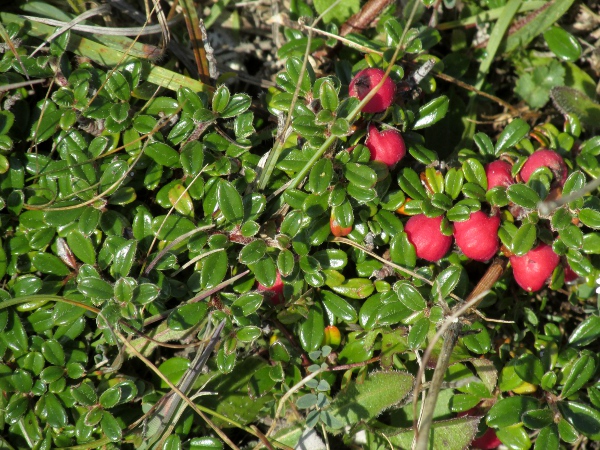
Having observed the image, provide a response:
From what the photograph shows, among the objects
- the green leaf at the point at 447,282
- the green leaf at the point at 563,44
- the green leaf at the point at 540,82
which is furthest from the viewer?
the green leaf at the point at 540,82

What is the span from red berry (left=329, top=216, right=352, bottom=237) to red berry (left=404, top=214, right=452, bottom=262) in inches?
11.2

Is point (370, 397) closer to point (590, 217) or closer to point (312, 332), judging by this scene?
point (312, 332)

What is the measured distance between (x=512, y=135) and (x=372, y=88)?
0.81 meters

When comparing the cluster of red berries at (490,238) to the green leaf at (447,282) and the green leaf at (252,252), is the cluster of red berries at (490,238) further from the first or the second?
the green leaf at (252,252)

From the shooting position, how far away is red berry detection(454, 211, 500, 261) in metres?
2.59

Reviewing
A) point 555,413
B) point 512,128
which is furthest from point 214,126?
point 555,413

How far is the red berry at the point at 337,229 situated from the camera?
8.57 feet

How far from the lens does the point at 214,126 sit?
2.86 meters

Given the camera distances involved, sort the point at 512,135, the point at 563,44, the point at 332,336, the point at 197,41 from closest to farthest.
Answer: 1. the point at 332,336
2. the point at 512,135
3. the point at 197,41
4. the point at 563,44

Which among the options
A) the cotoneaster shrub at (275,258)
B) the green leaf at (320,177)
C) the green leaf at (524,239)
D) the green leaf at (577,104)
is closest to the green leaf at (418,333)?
the cotoneaster shrub at (275,258)

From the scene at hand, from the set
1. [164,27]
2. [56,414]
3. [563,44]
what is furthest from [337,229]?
[563,44]

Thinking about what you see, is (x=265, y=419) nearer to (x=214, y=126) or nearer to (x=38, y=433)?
(x=38, y=433)

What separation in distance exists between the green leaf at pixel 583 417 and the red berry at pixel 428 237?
0.87 metres

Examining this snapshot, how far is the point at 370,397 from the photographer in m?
2.75
